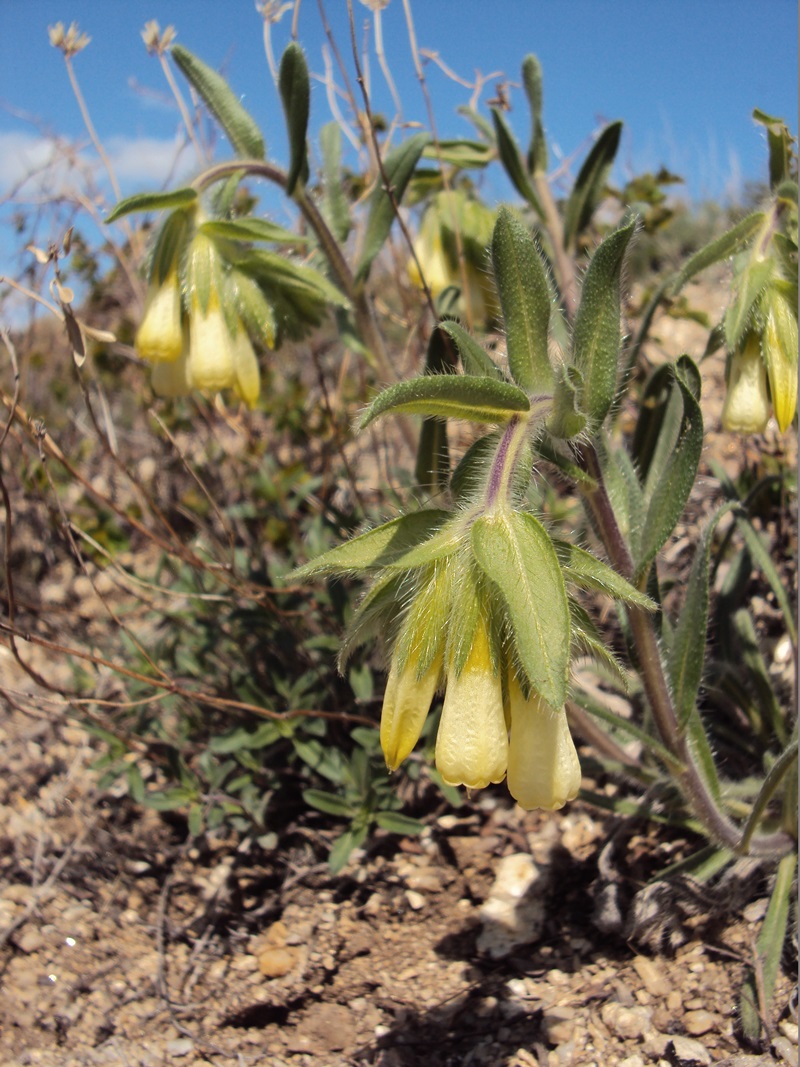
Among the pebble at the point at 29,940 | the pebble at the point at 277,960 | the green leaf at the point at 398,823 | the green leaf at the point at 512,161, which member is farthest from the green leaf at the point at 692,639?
the pebble at the point at 29,940

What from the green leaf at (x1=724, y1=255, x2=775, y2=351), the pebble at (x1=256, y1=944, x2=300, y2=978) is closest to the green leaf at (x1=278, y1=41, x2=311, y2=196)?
the green leaf at (x1=724, y1=255, x2=775, y2=351)

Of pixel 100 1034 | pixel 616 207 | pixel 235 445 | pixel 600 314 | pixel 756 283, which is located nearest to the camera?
pixel 600 314

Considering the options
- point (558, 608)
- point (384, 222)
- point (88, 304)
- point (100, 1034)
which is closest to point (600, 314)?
point (558, 608)

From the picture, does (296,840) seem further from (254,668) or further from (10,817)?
(10,817)

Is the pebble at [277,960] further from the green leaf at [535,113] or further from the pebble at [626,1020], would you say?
the green leaf at [535,113]

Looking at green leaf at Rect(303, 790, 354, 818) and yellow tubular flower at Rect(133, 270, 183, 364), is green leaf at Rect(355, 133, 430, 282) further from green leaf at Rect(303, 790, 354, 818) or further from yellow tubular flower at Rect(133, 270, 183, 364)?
green leaf at Rect(303, 790, 354, 818)

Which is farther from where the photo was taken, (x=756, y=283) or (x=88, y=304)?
(x=88, y=304)
